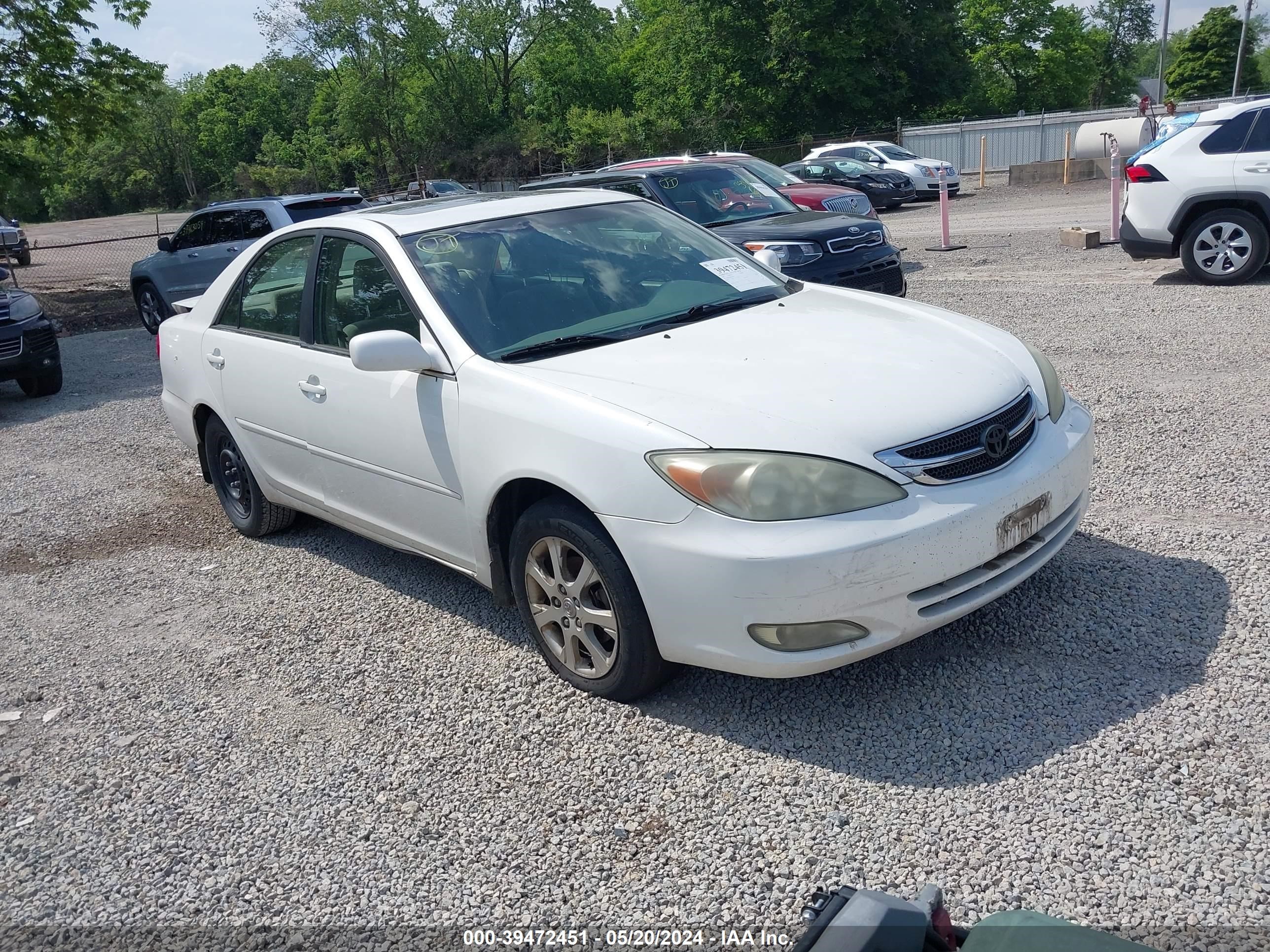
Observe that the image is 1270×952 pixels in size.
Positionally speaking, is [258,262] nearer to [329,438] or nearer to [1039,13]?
[329,438]

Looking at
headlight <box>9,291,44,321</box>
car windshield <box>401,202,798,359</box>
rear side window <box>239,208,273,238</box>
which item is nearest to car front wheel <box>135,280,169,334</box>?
rear side window <box>239,208,273,238</box>

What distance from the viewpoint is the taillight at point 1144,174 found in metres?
10.1

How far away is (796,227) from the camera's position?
10164mm

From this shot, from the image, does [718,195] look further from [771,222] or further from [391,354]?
[391,354]

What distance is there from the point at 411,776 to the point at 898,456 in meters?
1.87

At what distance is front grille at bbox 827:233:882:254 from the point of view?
9914 millimetres

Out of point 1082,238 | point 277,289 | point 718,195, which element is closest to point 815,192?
point 718,195

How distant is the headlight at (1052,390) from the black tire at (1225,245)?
7.13 metres

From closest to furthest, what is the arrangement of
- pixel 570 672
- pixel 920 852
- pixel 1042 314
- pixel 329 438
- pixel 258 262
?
pixel 920 852 < pixel 570 672 < pixel 329 438 < pixel 258 262 < pixel 1042 314

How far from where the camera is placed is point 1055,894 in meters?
2.65

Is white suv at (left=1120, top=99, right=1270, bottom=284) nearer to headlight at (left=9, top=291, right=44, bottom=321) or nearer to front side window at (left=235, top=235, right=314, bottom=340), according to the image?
front side window at (left=235, top=235, right=314, bottom=340)

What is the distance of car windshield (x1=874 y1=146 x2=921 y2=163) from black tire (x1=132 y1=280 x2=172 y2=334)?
18.5m

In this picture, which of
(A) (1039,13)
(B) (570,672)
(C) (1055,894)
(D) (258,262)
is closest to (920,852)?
(C) (1055,894)

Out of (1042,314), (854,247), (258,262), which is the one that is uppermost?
(258,262)
